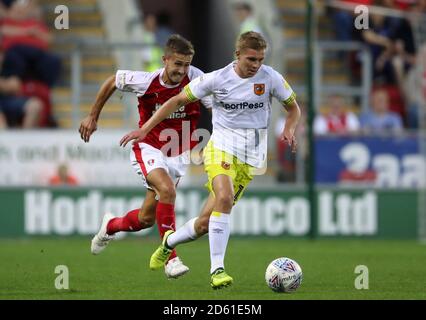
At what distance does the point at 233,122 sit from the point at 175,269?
1.41m

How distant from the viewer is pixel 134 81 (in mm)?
10562

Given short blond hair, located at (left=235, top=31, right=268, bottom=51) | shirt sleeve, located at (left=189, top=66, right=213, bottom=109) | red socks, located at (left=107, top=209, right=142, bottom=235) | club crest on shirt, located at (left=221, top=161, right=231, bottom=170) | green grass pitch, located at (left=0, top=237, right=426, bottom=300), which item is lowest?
green grass pitch, located at (left=0, top=237, right=426, bottom=300)

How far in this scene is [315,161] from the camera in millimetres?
16781

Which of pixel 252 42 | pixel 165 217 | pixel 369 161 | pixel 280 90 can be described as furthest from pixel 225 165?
pixel 369 161

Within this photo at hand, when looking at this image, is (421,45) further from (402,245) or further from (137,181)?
(137,181)

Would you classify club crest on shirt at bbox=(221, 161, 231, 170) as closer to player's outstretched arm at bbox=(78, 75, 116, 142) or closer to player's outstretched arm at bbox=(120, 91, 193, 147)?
player's outstretched arm at bbox=(120, 91, 193, 147)

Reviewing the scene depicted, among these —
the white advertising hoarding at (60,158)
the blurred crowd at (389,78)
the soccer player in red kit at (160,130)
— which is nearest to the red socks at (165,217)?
the soccer player in red kit at (160,130)

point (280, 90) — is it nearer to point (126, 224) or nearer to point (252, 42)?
point (252, 42)

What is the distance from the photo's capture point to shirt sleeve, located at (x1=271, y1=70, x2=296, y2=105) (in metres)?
9.79

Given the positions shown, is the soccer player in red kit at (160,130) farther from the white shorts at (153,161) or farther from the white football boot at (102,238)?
the white football boot at (102,238)

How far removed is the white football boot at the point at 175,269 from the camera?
9.91 m

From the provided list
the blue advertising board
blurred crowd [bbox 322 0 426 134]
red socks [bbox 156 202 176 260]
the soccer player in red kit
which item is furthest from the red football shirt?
blurred crowd [bbox 322 0 426 134]
